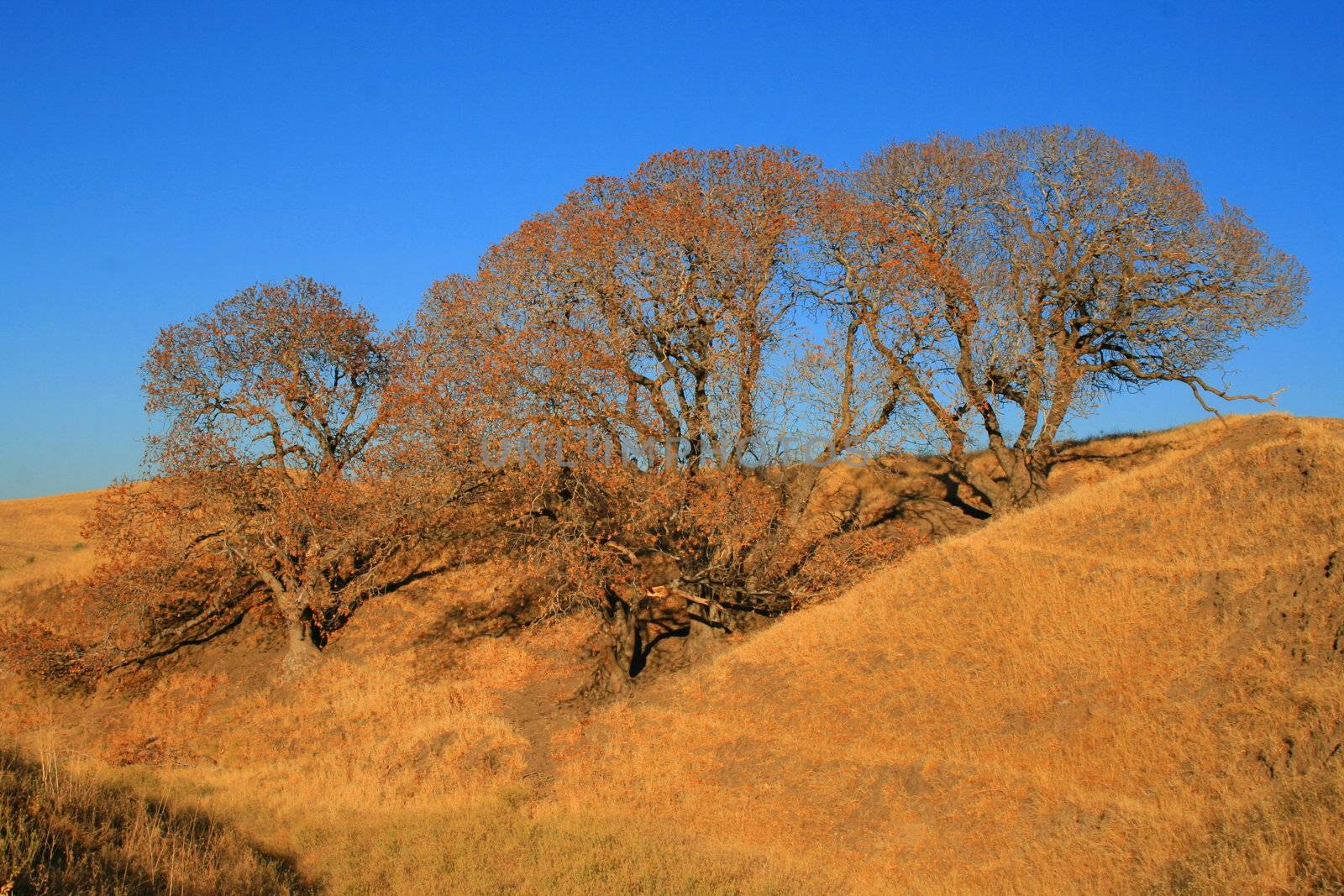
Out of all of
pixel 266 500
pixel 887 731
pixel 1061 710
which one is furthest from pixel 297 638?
pixel 1061 710

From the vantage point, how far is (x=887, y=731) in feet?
52.0

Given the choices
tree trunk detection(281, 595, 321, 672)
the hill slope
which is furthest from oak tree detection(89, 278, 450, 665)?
the hill slope

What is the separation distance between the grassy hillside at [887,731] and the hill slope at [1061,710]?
0.18 ft

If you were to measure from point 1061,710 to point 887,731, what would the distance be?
3.01 m

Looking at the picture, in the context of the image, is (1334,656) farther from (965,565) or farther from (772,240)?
(772,240)

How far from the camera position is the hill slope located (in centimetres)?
1112

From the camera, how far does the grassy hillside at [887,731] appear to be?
38.5ft

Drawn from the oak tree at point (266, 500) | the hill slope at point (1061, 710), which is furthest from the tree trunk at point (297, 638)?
the hill slope at point (1061, 710)

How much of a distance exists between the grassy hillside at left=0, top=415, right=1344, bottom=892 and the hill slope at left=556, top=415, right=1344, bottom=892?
0.18 feet

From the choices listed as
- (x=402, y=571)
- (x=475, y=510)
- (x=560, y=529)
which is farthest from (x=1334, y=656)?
(x=402, y=571)

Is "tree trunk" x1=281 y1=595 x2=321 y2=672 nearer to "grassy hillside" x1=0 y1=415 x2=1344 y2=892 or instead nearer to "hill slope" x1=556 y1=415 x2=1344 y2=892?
"grassy hillside" x1=0 y1=415 x2=1344 y2=892

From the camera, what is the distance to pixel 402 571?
100 ft

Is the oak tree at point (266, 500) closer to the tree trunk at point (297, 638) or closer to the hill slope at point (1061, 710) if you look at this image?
the tree trunk at point (297, 638)

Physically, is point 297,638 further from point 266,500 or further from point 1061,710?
point 1061,710
